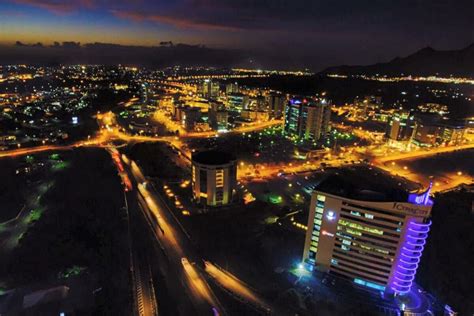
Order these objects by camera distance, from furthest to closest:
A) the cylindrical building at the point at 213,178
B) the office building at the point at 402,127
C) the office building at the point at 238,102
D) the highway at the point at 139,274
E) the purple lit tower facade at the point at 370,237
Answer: the office building at the point at 238,102 → the office building at the point at 402,127 → the cylindrical building at the point at 213,178 → the purple lit tower facade at the point at 370,237 → the highway at the point at 139,274

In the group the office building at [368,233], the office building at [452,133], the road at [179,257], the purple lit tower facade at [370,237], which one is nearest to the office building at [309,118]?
the office building at [452,133]

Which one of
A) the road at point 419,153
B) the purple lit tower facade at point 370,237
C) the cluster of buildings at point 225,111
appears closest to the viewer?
the purple lit tower facade at point 370,237

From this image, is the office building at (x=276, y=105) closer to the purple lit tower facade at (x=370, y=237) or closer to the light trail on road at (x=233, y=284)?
the purple lit tower facade at (x=370, y=237)

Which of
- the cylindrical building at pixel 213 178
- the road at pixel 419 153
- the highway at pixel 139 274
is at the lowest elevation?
the highway at pixel 139 274

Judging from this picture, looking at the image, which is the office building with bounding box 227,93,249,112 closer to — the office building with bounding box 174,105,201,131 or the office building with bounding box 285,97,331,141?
the office building with bounding box 174,105,201,131

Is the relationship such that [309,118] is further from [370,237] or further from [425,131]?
Result: [370,237]

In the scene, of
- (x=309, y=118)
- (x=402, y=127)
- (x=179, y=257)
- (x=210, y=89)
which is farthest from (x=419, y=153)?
(x=210, y=89)
